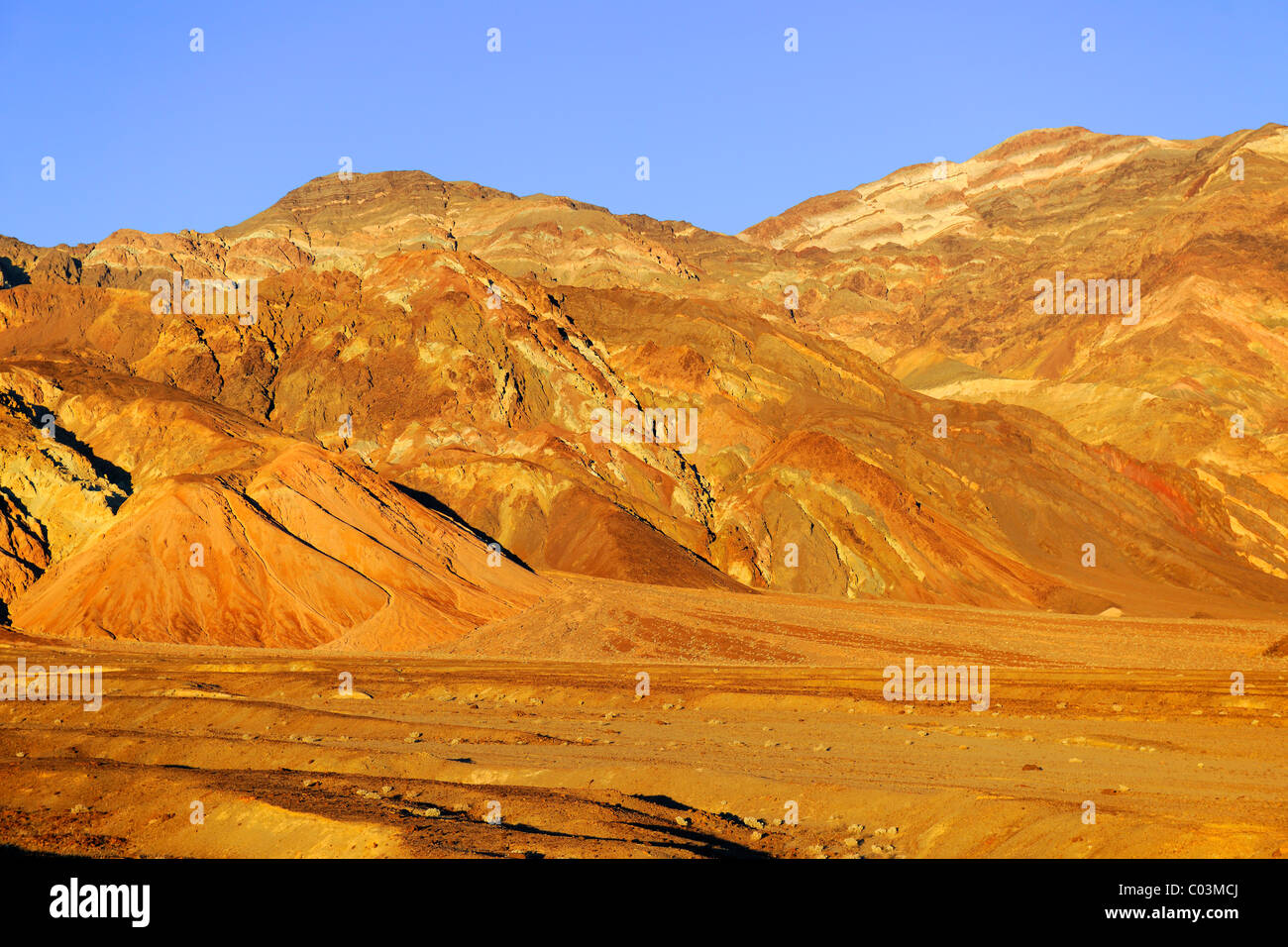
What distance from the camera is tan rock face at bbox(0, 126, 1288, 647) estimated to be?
190 ft

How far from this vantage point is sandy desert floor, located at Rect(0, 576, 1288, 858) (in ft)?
63.7

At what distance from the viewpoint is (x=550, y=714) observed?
37906 mm

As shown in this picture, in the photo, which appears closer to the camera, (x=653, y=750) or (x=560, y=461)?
(x=653, y=750)

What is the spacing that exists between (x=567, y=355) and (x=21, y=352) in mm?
43662

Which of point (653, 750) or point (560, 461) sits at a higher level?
point (560, 461)

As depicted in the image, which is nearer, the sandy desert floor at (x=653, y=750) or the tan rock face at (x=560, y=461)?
the sandy desert floor at (x=653, y=750)

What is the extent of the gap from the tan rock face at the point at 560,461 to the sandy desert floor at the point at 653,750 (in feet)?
22.6

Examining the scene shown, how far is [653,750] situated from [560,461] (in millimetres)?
53841

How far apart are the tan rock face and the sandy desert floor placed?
22.6 ft

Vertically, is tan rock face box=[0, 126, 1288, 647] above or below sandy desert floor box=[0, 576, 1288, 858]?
above

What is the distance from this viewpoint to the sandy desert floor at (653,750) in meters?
19.4

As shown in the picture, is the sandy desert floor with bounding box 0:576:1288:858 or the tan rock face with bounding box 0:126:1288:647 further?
the tan rock face with bounding box 0:126:1288:647

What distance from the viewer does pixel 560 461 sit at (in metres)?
83.8
